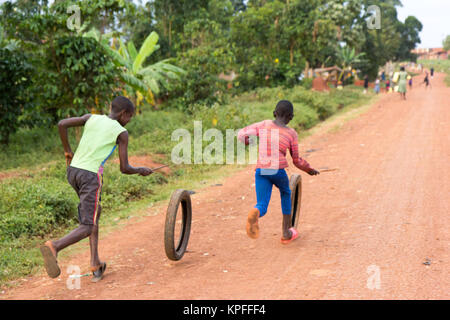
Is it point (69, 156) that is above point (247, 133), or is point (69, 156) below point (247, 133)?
below

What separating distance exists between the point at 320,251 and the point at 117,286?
214 cm

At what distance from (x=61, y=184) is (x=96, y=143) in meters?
4.19

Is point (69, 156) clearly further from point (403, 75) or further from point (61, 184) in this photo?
point (403, 75)

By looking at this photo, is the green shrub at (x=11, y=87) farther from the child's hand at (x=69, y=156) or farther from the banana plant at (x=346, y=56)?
the banana plant at (x=346, y=56)

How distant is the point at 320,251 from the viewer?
16.6 feet

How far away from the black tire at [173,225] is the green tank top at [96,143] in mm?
847

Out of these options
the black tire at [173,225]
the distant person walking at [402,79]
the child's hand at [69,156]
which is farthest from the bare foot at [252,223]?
the distant person walking at [402,79]

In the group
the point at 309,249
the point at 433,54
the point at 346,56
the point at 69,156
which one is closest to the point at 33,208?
the point at 69,156

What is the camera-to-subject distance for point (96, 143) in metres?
4.24

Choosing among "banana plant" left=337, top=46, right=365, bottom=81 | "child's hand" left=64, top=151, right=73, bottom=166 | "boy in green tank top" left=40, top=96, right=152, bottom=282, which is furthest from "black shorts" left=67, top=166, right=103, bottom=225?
"banana plant" left=337, top=46, right=365, bottom=81

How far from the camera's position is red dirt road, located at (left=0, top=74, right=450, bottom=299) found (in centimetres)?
411

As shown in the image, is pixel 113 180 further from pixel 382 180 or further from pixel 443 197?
pixel 443 197
